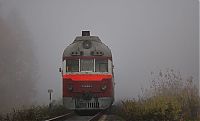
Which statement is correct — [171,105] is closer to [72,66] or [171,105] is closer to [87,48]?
[72,66]

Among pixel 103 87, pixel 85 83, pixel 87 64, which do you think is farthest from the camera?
pixel 87 64

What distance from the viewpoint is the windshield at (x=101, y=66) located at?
15.9 metres

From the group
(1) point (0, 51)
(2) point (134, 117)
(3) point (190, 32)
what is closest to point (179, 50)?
(3) point (190, 32)

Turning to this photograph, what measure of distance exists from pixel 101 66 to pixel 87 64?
625 mm

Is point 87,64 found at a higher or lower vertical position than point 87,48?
lower

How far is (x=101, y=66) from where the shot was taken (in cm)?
1603

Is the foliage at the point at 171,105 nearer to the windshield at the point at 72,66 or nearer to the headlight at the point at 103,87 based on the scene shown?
the headlight at the point at 103,87

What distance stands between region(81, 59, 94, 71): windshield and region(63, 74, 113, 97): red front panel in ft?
1.19

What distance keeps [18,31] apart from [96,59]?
17.9 metres

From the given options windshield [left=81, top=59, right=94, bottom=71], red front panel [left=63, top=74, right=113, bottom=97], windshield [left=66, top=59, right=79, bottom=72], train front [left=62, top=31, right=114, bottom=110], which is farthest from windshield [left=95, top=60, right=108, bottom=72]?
windshield [left=66, top=59, right=79, bottom=72]

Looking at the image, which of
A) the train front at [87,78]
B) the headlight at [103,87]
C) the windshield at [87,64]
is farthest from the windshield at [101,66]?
the headlight at [103,87]

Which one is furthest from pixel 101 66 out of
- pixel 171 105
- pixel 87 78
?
pixel 171 105

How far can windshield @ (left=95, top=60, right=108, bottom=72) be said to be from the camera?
1592cm

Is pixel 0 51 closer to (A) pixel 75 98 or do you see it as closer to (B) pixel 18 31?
(B) pixel 18 31
